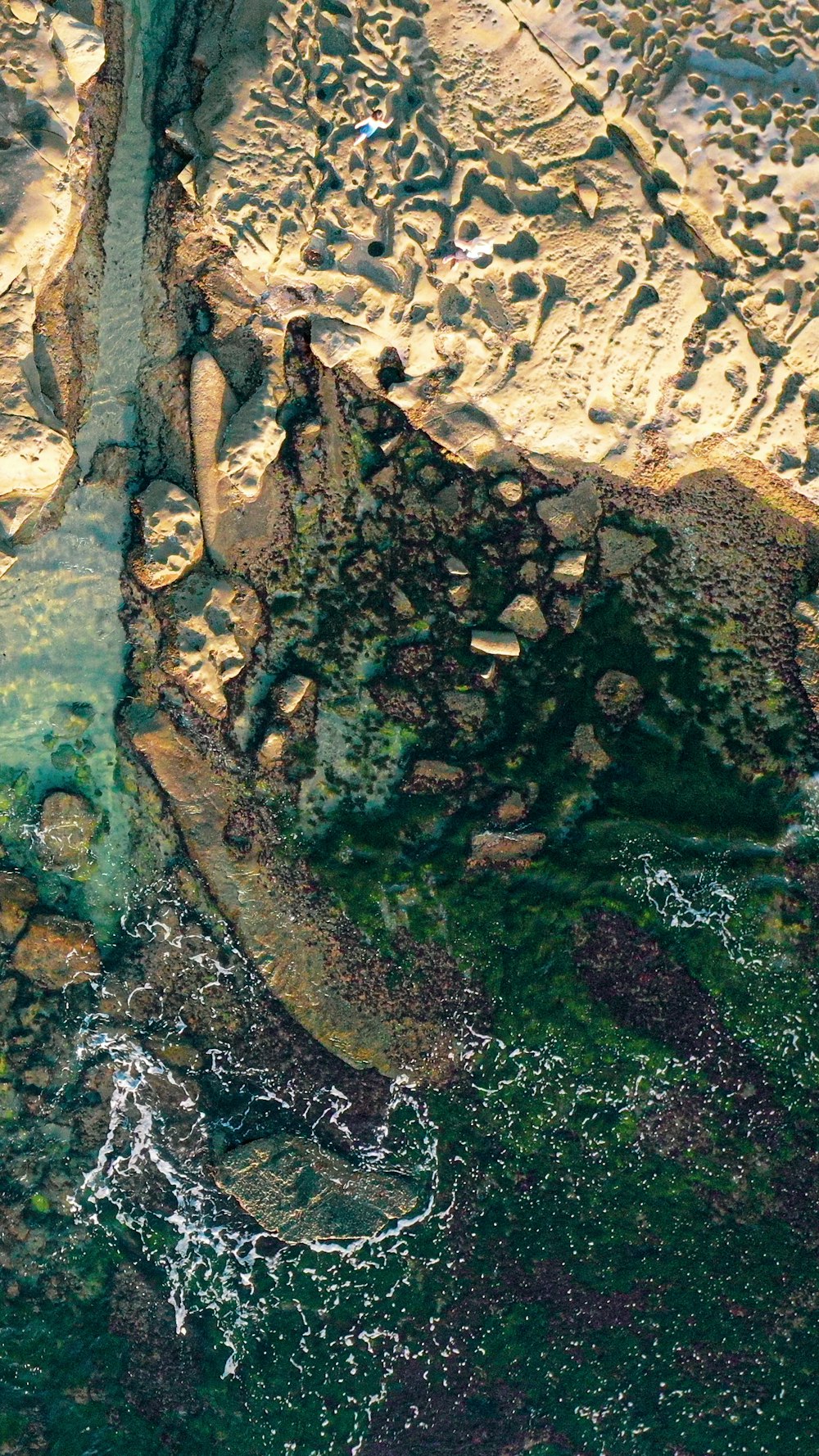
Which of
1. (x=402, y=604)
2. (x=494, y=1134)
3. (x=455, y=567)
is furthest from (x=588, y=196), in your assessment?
(x=494, y=1134)

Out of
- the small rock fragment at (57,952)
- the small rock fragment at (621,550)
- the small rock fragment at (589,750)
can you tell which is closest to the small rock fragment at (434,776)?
the small rock fragment at (589,750)

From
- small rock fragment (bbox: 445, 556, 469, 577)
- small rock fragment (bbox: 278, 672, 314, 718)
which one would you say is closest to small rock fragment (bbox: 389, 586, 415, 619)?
small rock fragment (bbox: 445, 556, 469, 577)

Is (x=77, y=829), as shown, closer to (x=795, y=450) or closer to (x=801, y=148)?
(x=795, y=450)

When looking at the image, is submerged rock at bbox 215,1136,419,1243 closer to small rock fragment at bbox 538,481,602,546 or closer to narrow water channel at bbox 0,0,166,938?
narrow water channel at bbox 0,0,166,938

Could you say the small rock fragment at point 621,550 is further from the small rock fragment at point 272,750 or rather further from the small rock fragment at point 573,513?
the small rock fragment at point 272,750

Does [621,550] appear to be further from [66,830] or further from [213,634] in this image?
[66,830]
